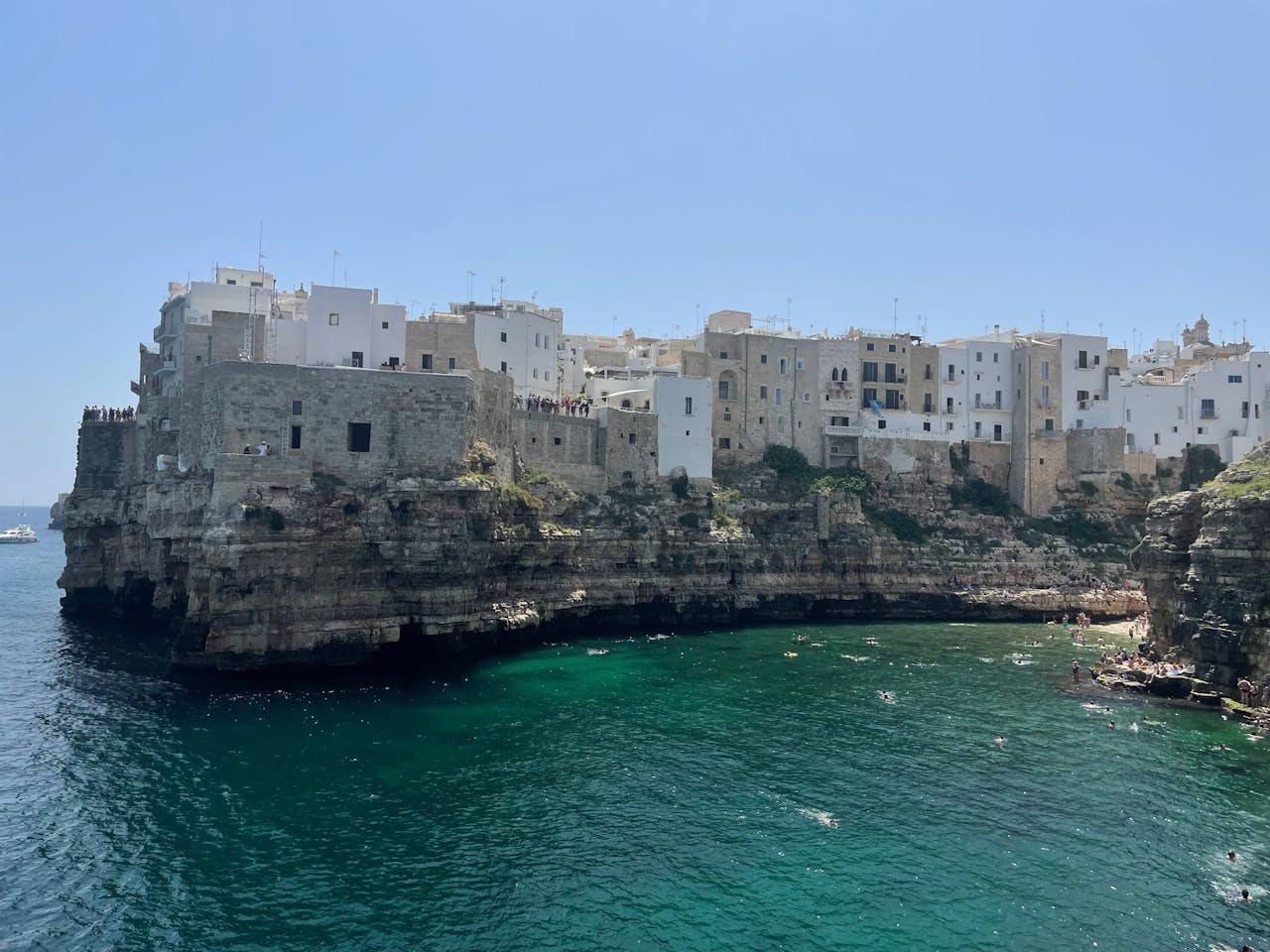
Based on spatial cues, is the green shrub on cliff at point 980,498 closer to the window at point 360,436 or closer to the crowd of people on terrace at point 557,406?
the crowd of people on terrace at point 557,406

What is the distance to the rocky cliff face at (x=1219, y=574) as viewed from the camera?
3844 cm

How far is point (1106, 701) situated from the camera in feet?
132

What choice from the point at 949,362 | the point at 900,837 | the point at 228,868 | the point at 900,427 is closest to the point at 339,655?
the point at 228,868

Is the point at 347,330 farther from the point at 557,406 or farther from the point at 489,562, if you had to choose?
the point at 489,562

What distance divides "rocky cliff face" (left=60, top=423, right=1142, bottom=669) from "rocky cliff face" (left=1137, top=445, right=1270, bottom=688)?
70.7 ft

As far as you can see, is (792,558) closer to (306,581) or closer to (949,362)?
(949,362)

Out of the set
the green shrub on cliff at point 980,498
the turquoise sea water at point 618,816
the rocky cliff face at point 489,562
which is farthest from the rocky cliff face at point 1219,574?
the green shrub on cliff at point 980,498

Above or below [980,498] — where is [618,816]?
below

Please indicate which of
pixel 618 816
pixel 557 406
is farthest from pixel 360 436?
pixel 618 816

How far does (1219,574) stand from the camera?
40000 mm

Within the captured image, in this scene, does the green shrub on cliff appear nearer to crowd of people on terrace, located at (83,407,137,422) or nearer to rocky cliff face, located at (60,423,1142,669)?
rocky cliff face, located at (60,423,1142,669)

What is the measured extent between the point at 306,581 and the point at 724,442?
3795 centimetres

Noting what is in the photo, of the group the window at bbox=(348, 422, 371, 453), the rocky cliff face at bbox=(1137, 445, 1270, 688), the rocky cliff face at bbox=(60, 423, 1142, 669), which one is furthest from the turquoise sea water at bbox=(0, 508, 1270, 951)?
the window at bbox=(348, 422, 371, 453)

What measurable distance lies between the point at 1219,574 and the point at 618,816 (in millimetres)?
29908
